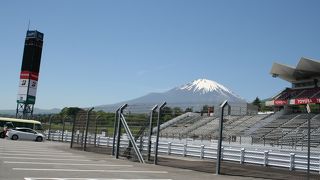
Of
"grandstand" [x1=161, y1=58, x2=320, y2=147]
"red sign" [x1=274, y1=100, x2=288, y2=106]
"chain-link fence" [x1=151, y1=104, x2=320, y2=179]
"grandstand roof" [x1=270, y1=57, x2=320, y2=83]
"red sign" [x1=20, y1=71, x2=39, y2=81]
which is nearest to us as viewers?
"chain-link fence" [x1=151, y1=104, x2=320, y2=179]

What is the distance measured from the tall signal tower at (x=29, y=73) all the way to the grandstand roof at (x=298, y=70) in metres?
35.7

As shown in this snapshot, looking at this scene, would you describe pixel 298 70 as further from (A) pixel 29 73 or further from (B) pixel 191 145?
(B) pixel 191 145

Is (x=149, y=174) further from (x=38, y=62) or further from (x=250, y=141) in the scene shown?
(x=38, y=62)

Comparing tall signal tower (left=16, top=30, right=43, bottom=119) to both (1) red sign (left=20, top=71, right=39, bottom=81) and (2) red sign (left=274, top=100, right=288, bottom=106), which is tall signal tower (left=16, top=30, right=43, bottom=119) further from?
(2) red sign (left=274, top=100, right=288, bottom=106)

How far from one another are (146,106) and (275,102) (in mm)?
46617

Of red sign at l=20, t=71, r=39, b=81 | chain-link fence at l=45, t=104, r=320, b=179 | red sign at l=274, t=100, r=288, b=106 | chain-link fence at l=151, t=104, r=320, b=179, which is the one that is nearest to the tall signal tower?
red sign at l=20, t=71, r=39, b=81

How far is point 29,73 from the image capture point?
64188 mm

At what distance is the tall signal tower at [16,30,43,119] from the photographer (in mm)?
63531

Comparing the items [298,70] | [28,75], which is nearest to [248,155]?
[298,70]

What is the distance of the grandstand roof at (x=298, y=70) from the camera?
61.8 metres

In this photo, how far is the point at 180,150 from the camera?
29406mm

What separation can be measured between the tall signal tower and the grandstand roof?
117 feet

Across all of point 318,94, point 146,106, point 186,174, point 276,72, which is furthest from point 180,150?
point 276,72

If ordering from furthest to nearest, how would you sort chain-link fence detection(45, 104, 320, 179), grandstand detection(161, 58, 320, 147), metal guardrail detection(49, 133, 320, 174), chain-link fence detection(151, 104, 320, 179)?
grandstand detection(161, 58, 320, 147), chain-link fence detection(151, 104, 320, 179), metal guardrail detection(49, 133, 320, 174), chain-link fence detection(45, 104, 320, 179)
